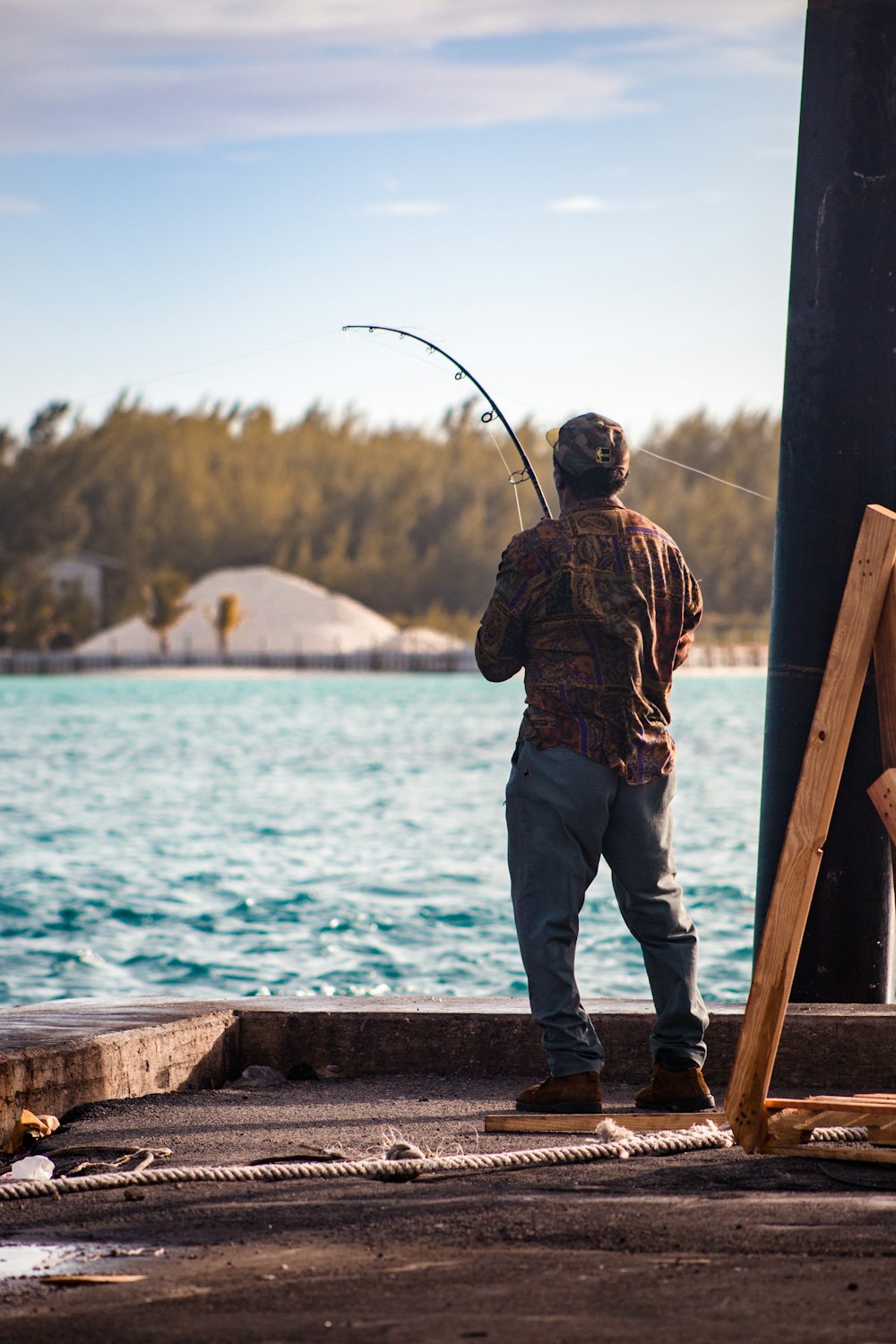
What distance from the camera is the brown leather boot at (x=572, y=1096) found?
15.7ft

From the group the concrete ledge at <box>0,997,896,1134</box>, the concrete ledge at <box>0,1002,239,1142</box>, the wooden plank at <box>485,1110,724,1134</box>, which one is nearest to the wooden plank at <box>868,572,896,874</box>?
the wooden plank at <box>485,1110,724,1134</box>

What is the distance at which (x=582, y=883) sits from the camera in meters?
4.75

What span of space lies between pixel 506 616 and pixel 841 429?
1583 millimetres

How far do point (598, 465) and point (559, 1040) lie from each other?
155cm

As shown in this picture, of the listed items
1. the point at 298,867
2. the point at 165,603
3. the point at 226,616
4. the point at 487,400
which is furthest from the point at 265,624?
the point at 487,400

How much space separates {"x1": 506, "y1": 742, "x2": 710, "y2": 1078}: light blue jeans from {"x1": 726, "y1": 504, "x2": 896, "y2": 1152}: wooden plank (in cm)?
64

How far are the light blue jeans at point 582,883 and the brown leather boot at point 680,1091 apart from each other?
29mm

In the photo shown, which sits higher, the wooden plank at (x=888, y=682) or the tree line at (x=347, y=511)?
the tree line at (x=347, y=511)

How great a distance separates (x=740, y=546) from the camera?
454 feet

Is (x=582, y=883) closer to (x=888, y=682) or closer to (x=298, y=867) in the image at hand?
(x=888, y=682)

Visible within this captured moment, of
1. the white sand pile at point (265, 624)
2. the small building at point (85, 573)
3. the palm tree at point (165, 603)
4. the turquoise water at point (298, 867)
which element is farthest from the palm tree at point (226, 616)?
the turquoise water at point (298, 867)

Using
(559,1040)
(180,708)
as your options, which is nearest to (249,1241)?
(559,1040)

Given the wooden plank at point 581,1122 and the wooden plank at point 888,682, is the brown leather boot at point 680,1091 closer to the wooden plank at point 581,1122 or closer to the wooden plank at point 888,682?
the wooden plank at point 581,1122

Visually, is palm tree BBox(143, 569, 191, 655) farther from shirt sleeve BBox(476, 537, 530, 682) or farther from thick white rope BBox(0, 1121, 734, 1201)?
thick white rope BBox(0, 1121, 734, 1201)
